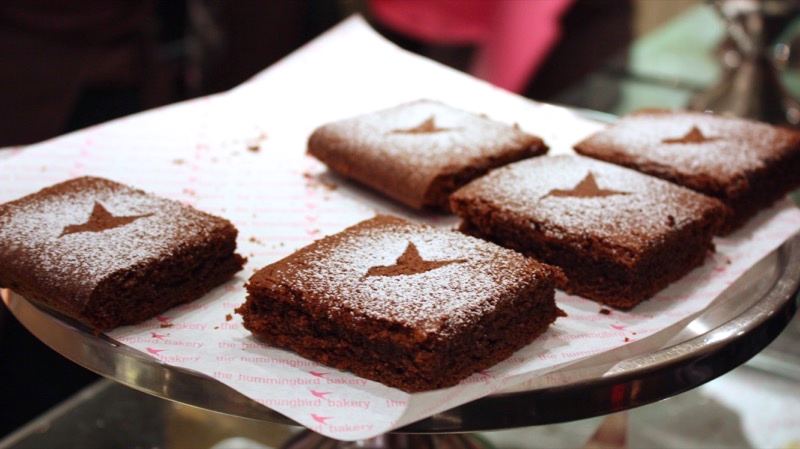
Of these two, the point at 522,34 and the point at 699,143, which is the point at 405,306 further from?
the point at 522,34

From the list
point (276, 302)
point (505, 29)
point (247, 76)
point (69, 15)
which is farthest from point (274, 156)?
point (247, 76)

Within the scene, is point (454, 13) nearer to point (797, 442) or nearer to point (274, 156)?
point (274, 156)

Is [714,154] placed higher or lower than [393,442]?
higher

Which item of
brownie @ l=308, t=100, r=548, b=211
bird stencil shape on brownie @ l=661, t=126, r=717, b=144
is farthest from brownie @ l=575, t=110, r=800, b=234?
brownie @ l=308, t=100, r=548, b=211

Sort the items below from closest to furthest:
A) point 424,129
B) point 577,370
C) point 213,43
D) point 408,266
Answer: point 577,370
point 408,266
point 424,129
point 213,43

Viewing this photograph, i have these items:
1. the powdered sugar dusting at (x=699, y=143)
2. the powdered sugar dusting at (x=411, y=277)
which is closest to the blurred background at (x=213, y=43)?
the powdered sugar dusting at (x=699, y=143)

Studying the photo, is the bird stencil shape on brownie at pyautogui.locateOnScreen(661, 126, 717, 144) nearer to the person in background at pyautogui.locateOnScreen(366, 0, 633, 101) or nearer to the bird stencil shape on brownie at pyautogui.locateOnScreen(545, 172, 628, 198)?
the bird stencil shape on brownie at pyautogui.locateOnScreen(545, 172, 628, 198)

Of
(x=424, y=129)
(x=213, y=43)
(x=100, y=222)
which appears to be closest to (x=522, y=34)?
(x=424, y=129)
